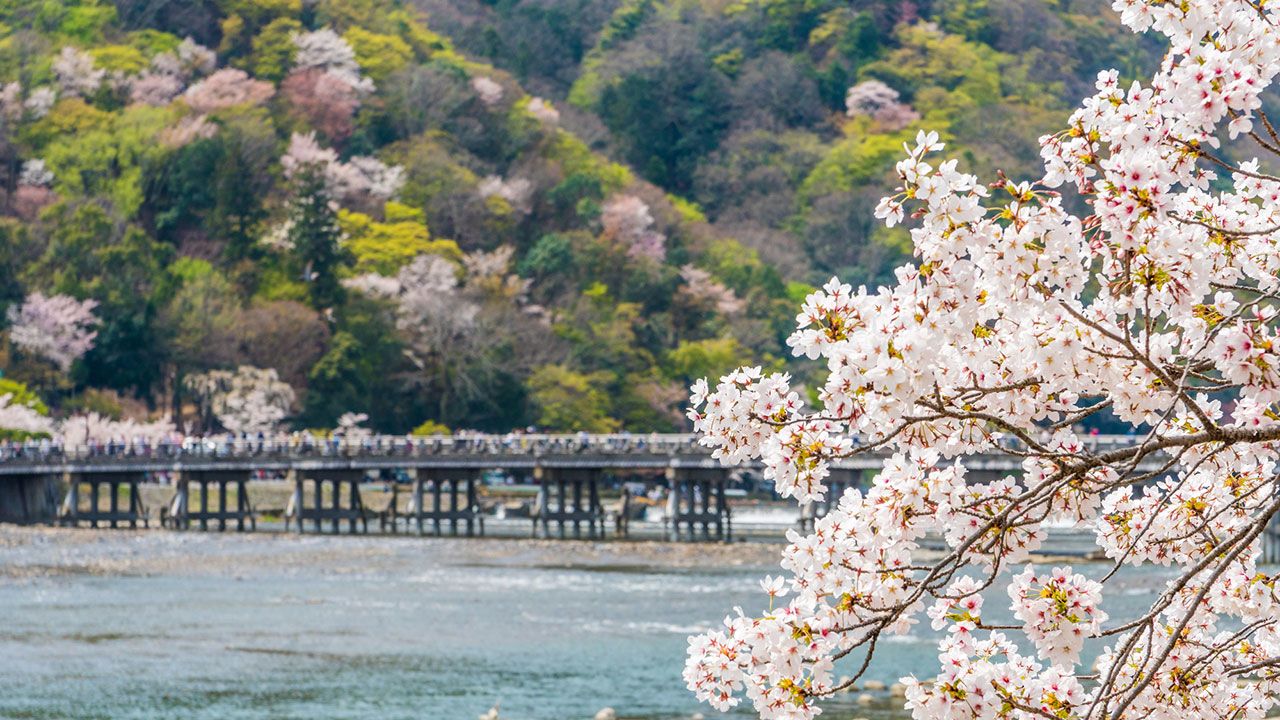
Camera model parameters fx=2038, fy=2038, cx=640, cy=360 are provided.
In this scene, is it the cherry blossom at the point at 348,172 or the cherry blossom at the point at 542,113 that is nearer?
the cherry blossom at the point at 348,172

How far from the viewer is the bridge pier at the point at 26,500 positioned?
53.7 meters

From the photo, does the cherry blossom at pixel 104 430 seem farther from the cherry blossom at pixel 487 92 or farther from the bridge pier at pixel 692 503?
the cherry blossom at pixel 487 92

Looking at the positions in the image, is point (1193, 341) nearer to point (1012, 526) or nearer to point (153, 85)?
point (1012, 526)

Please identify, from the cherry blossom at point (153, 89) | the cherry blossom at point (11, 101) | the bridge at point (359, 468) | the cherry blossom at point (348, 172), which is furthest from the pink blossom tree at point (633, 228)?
the bridge at point (359, 468)

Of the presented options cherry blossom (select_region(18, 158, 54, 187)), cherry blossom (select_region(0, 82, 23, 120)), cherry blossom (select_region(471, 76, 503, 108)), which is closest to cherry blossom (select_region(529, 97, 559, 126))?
cherry blossom (select_region(471, 76, 503, 108))

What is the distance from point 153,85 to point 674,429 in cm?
2551

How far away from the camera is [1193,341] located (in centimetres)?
654

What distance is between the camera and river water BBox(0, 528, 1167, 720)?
23.1 m

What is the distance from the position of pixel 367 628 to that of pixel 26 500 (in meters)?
26.7

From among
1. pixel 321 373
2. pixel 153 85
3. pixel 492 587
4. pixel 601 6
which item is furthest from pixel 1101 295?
pixel 601 6

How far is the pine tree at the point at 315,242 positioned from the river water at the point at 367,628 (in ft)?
74.3

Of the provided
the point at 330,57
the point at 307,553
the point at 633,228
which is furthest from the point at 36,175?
the point at 307,553

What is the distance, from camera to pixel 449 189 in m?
79.1

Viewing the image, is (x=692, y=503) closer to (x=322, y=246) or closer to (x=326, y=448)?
(x=326, y=448)
